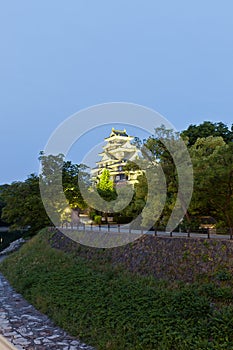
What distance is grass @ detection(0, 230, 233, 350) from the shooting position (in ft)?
27.4

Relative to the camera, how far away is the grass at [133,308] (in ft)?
27.4

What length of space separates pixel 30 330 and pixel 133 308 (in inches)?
151

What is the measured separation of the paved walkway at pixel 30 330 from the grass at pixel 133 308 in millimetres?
316

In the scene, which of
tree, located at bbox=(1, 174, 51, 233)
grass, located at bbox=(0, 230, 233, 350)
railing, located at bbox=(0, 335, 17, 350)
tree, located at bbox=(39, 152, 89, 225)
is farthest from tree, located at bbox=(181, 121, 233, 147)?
Result: railing, located at bbox=(0, 335, 17, 350)

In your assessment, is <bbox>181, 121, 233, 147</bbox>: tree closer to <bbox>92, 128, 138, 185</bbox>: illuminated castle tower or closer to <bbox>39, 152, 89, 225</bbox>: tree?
<bbox>39, 152, 89, 225</bbox>: tree

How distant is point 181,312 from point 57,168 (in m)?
20.4

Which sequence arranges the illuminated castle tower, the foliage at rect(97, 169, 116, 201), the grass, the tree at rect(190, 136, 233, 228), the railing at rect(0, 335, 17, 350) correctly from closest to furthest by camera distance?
the grass → the railing at rect(0, 335, 17, 350) → the tree at rect(190, 136, 233, 228) → the foliage at rect(97, 169, 116, 201) → the illuminated castle tower

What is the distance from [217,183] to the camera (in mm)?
13898

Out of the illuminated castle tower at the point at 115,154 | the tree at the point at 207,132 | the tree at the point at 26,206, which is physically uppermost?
the illuminated castle tower at the point at 115,154

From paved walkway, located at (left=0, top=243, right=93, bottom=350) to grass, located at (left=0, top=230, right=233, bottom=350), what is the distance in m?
0.32

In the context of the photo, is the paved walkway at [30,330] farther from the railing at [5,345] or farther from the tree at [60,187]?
the tree at [60,187]

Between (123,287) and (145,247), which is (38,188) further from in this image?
(123,287)

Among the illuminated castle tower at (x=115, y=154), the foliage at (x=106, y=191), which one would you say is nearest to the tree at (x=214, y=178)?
the foliage at (x=106, y=191)

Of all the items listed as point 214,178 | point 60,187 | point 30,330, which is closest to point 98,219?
point 60,187
